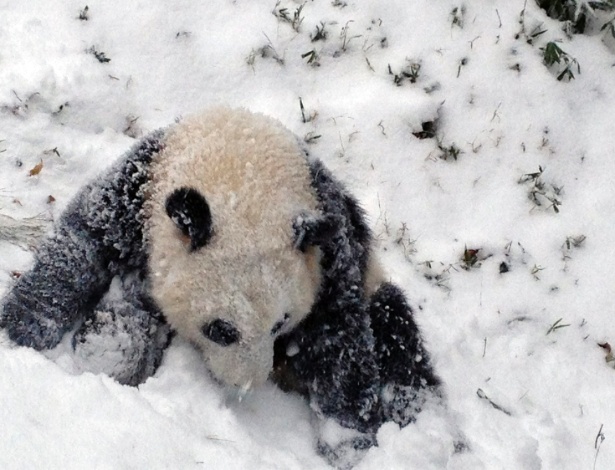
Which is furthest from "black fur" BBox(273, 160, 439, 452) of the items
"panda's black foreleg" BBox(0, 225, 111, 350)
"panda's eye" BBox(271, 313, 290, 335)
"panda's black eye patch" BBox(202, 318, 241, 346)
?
"panda's black foreleg" BBox(0, 225, 111, 350)

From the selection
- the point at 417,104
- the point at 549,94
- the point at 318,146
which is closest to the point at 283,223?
the point at 318,146

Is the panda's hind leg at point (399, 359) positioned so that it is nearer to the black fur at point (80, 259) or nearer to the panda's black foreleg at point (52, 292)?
the black fur at point (80, 259)

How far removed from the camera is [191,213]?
3.07 metres

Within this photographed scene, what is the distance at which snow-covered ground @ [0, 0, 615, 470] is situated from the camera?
3.95 meters

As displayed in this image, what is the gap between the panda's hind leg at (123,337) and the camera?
11.5 ft

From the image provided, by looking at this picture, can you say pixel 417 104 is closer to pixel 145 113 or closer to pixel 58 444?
pixel 145 113

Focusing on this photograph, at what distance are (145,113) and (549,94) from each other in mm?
2964

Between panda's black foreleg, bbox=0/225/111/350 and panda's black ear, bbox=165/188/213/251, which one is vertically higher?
panda's black ear, bbox=165/188/213/251

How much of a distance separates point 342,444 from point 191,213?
1375 mm

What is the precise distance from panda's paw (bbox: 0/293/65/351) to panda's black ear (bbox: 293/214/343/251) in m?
1.22

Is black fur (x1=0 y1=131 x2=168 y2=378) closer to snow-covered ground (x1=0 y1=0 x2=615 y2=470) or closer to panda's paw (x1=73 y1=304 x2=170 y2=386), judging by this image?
panda's paw (x1=73 y1=304 x2=170 y2=386)

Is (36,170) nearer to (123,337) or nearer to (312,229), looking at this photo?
(123,337)

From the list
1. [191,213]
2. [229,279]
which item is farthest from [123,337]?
[191,213]

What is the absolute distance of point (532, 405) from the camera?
13.6 ft
